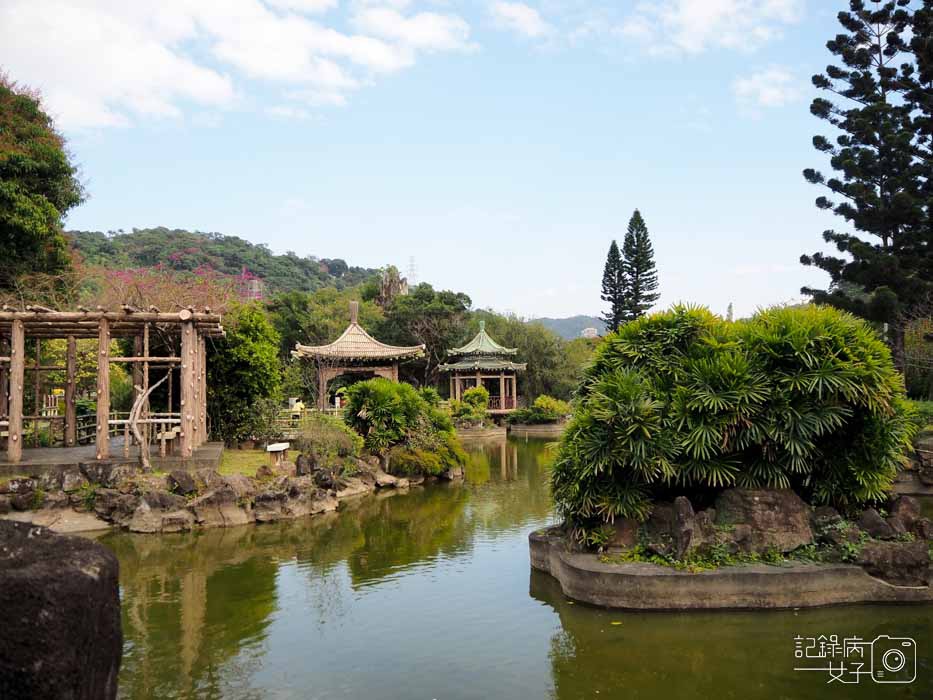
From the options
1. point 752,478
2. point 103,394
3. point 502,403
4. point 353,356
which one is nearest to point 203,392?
point 103,394

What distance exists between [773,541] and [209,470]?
7.93 metres

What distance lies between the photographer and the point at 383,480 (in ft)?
46.2

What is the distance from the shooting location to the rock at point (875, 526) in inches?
270

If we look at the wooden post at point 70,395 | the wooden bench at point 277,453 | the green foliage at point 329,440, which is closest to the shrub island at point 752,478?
the wooden bench at point 277,453

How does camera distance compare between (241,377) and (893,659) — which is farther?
(241,377)

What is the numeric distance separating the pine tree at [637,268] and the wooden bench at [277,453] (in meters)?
22.1

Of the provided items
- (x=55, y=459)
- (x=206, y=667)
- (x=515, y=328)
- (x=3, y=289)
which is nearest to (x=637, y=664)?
(x=206, y=667)

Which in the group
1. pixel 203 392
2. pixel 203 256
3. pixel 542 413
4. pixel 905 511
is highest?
pixel 203 256

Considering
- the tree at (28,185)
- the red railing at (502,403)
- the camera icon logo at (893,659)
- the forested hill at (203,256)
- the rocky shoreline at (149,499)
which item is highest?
the forested hill at (203,256)

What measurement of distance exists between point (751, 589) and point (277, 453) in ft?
29.6

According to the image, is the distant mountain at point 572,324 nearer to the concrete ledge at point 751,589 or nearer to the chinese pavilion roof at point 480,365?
the chinese pavilion roof at point 480,365

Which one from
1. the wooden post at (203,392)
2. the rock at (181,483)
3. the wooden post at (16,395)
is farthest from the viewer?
the wooden post at (203,392)

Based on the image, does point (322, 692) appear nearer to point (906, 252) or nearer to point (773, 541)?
point (773, 541)

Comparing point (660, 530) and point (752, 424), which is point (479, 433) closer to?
point (660, 530)
